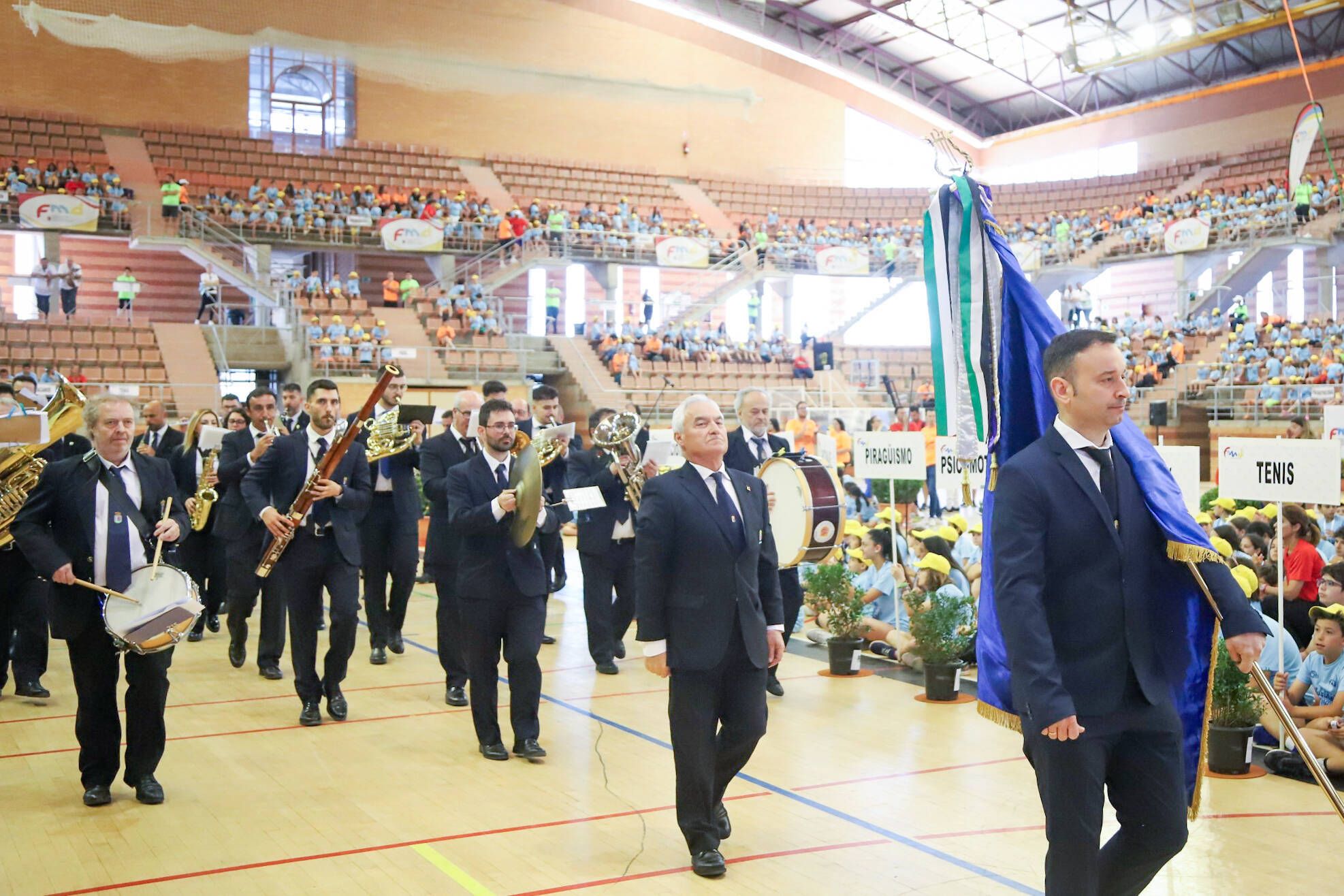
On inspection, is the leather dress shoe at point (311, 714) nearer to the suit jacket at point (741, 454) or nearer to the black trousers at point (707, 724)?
the suit jacket at point (741, 454)

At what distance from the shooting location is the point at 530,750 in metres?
6.53

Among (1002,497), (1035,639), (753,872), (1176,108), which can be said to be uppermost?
(1176,108)

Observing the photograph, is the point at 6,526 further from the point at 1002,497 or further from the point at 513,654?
the point at 1002,497

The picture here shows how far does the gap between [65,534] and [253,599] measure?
153 inches

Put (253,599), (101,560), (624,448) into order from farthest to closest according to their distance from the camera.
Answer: (253,599) → (624,448) → (101,560)

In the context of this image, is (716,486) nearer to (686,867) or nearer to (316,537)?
(686,867)

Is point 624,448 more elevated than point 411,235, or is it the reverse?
point 411,235

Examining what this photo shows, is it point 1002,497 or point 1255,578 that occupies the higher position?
point 1002,497

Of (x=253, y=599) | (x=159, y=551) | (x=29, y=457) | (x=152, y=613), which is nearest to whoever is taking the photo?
(x=152, y=613)

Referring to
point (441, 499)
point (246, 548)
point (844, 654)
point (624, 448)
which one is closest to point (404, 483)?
point (246, 548)

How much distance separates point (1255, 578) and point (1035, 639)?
4906mm

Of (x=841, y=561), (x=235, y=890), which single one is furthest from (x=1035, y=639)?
(x=841, y=561)

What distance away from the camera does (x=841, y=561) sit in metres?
9.59

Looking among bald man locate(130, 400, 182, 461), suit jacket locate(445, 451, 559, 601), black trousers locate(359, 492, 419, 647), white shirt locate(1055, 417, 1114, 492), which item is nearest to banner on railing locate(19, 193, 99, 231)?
bald man locate(130, 400, 182, 461)
